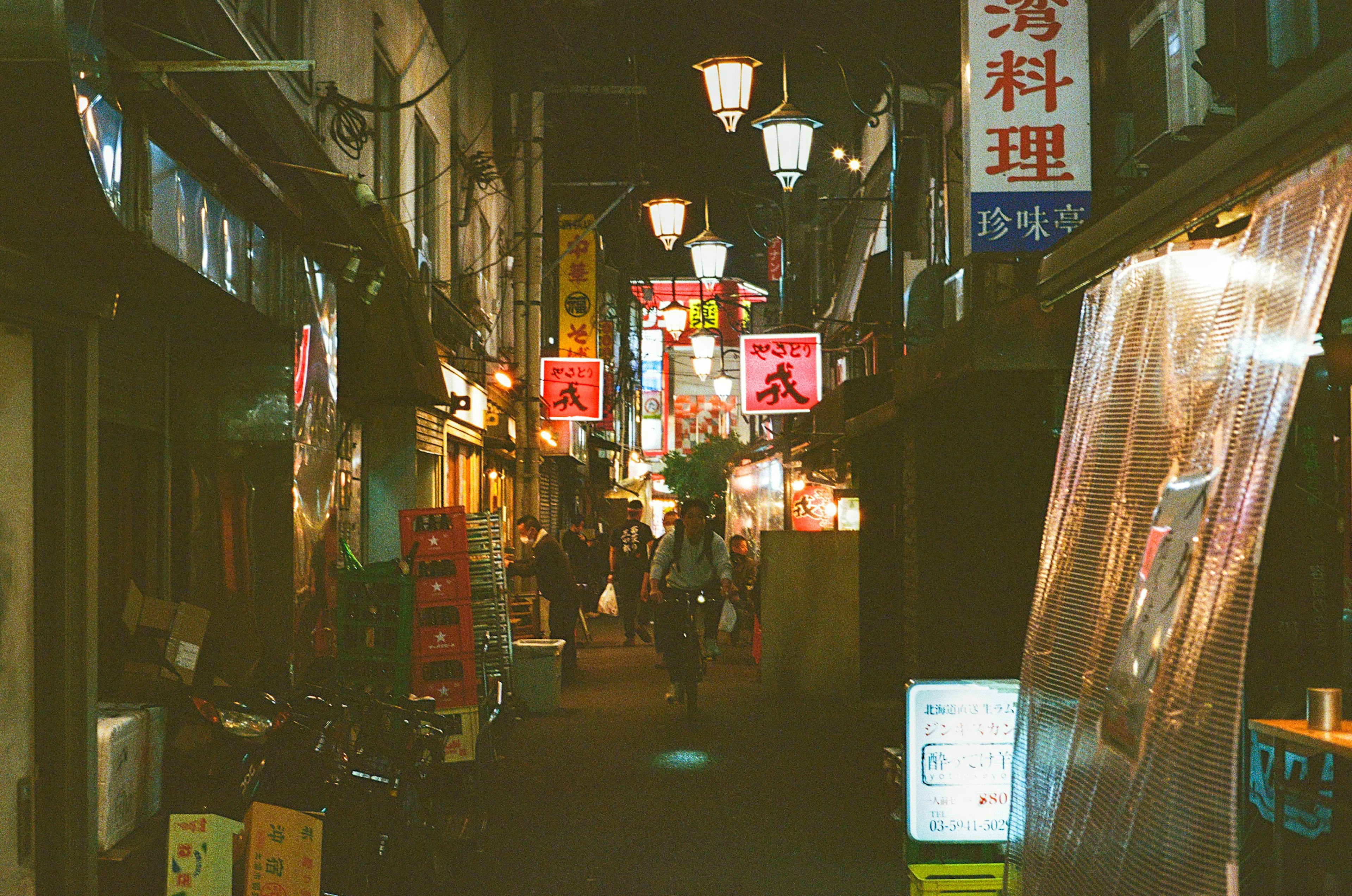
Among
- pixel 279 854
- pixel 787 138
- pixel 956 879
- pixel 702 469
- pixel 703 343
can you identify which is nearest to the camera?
pixel 956 879

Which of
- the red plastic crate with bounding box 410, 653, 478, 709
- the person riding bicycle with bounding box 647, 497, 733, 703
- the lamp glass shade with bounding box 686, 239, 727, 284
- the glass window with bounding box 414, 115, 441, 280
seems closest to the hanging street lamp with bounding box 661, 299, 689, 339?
the lamp glass shade with bounding box 686, 239, 727, 284

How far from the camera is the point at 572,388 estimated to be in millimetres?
24906

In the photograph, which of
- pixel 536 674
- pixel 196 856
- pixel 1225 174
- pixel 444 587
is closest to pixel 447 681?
pixel 444 587

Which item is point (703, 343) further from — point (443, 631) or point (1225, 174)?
point (1225, 174)

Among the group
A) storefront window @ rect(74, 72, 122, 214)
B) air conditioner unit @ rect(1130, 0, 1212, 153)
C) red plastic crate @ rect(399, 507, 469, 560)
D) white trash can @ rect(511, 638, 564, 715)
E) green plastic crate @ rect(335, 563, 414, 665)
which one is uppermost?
air conditioner unit @ rect(1130, 0, 1212, 153)

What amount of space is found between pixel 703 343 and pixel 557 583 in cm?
1407

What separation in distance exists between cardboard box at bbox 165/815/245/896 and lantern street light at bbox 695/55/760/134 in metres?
10.5

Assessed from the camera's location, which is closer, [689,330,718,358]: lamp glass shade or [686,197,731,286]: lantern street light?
[686,197,731,286]: lantern street light

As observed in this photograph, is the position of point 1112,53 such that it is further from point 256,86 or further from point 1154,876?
point 1154,876

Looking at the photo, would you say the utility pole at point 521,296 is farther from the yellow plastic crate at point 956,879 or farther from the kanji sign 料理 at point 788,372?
the yellow plastic crate at point 956,879

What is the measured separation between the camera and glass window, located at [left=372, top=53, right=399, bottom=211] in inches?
540

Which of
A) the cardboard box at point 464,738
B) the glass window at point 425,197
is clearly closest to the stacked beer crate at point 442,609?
the cardboard box at point 464,738

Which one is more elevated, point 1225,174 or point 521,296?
point 521,296

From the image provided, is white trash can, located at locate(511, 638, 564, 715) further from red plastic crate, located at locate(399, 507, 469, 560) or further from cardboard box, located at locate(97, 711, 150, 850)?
cardboard box, located at locate(97, 711, 150, 850)
